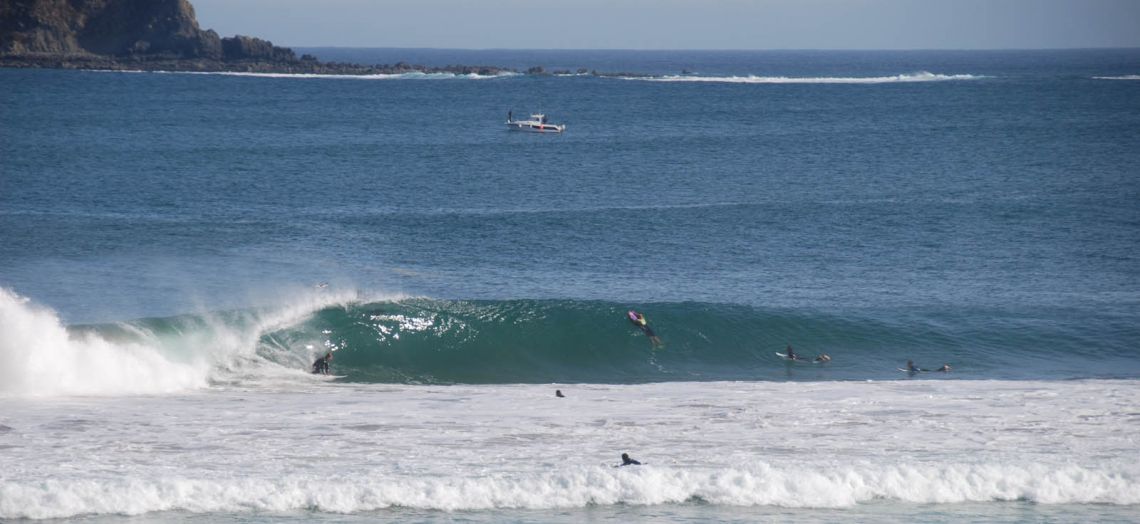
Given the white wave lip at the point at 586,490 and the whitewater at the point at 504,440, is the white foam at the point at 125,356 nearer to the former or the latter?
the whitewater at the point at 504,440

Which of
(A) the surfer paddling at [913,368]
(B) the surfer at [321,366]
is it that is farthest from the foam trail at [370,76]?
(A) the surfer paddling at [913,368]

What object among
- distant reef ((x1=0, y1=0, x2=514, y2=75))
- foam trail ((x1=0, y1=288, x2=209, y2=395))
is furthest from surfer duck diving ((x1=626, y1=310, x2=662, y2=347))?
distant reef ((x1=0, y1=0, x2=514, y2=75))

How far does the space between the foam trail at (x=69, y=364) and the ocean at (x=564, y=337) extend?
71 mm

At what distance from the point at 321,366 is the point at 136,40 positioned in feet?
541

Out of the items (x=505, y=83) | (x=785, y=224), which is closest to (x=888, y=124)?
(x=785, y=224)

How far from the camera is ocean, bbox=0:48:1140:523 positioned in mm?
17328

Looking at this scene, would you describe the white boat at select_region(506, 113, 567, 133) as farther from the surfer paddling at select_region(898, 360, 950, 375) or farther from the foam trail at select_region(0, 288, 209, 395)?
the foam trail at select_region(0, 288, 209, 395)

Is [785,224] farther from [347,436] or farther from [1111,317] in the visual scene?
[347,436]

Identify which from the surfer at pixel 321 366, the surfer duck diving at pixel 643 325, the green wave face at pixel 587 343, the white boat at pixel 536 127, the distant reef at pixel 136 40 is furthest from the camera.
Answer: the distant reef at pixel 136 40

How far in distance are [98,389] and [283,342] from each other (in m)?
5.12

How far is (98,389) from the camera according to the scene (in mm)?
23078

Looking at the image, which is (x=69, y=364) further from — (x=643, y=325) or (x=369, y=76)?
(x=369, y=76)

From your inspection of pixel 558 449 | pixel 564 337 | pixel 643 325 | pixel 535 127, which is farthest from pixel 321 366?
pixel 535 127

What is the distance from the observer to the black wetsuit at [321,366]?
2595cm
